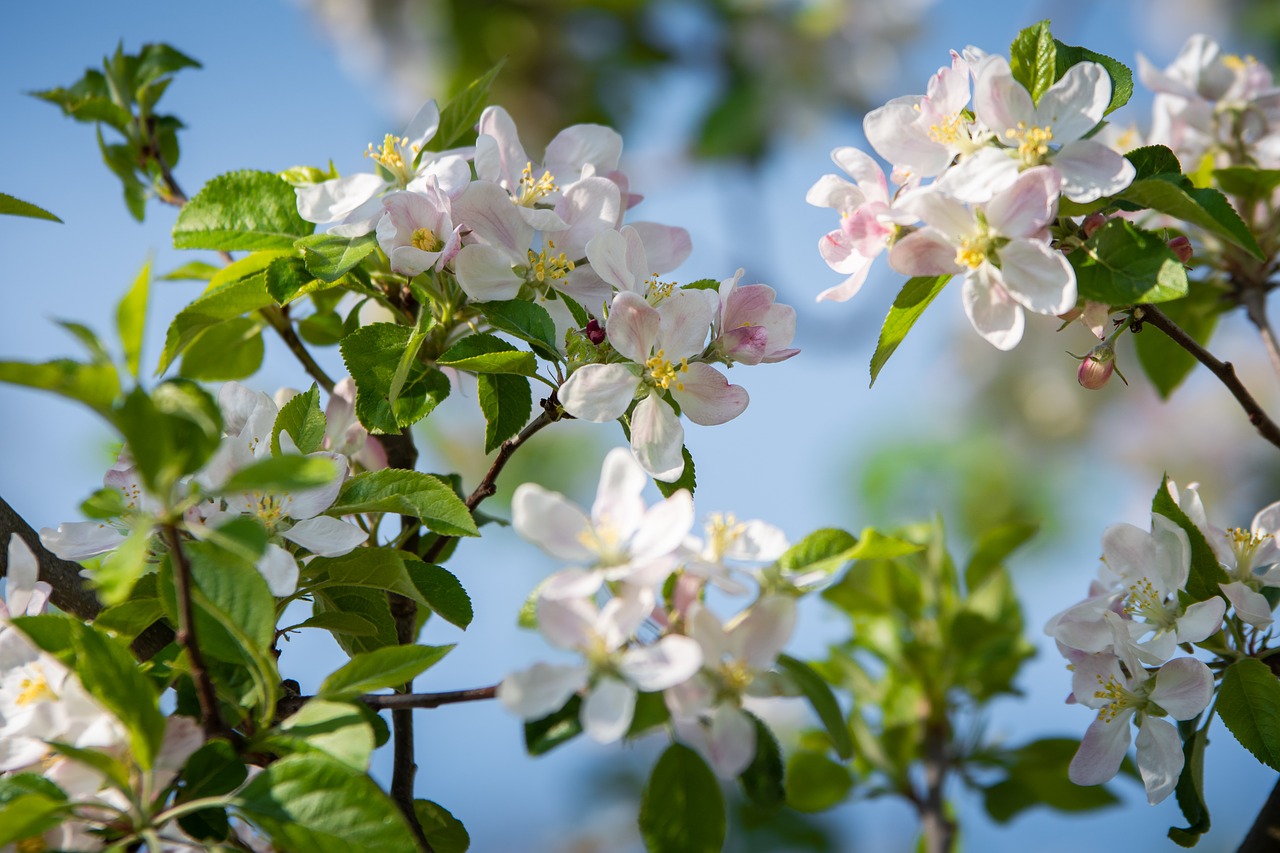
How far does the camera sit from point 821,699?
2.50ft

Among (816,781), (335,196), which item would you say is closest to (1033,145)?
(335,196)

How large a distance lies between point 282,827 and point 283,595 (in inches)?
7.5

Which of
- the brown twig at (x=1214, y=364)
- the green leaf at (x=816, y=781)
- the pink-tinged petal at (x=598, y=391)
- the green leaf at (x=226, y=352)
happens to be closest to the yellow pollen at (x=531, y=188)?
the pink-tinged petal at (x=598, y=391)

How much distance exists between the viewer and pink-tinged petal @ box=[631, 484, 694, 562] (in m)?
0.75

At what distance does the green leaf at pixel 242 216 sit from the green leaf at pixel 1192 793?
35.9 inches

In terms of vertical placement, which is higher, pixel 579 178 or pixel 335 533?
pixel 579 178

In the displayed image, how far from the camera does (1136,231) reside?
0.90m

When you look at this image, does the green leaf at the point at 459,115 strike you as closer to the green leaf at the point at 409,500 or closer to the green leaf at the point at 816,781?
the green leaf at the point at 409,500

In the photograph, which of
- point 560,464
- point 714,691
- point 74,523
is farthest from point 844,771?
point 560,464

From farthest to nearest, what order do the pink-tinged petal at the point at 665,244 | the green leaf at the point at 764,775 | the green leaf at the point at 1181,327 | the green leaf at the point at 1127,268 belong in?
the green leaf at the point at 1181,327 → the pink-tinged petal at the point at 665,244 → the green leaf at the point at 1127,268 → the green leaf at the point at 764,775

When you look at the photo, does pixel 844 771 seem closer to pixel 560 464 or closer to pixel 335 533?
pixel 335 533

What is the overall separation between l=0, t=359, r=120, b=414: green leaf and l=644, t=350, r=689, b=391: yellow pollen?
1.36 ft

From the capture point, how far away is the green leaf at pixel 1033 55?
978 millimetres

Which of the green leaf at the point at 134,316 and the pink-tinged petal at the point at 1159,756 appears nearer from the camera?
the green leaf at the point at 134,316
